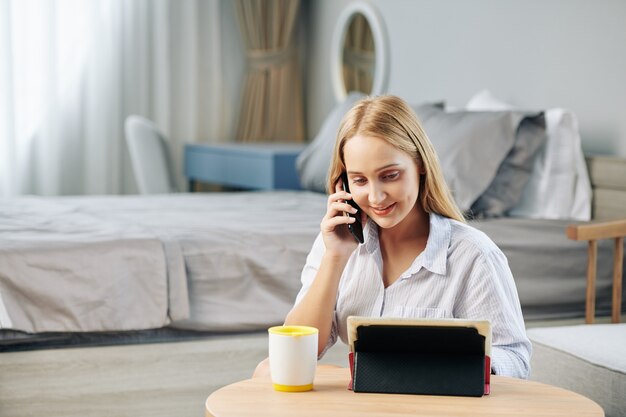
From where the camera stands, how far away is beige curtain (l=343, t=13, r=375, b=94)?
14.2 ft

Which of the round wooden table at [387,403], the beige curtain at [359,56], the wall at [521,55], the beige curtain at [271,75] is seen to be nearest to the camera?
the round wooden table at [387,403]

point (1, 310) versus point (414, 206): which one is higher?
point (414, 206)

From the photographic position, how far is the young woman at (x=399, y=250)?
146 centimetres

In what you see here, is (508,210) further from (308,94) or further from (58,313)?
(308,94)

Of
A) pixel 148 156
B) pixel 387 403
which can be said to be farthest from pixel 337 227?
pixel 148 156

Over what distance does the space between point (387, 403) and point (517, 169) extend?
1717mm

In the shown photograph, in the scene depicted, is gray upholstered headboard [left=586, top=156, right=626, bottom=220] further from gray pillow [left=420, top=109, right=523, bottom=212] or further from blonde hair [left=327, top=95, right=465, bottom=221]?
blonde hair [left=327, top=95, right=465, bottom=221]

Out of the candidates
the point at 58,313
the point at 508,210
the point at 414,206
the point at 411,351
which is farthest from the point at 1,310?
the point at 508,210

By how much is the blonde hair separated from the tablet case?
35 cm

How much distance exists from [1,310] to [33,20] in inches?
113

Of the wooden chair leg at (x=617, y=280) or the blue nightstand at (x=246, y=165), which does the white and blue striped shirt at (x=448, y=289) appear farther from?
the blue nightstand at (x=246, y=165)

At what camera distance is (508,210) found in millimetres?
2785

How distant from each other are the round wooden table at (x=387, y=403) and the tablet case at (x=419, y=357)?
2cm

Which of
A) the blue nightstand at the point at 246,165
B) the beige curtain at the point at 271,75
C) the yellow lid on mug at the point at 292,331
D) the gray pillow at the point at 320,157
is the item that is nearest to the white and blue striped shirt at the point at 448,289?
the yellow lid on mug at the point at 292,331
